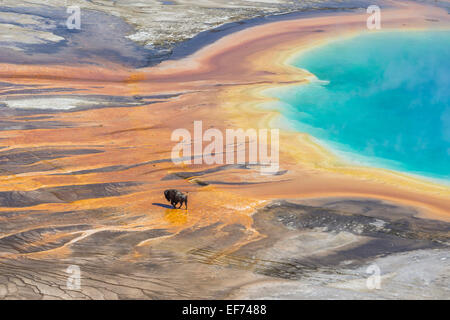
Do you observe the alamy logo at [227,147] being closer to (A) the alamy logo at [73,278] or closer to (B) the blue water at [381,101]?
(B) the blue water at [381,101]

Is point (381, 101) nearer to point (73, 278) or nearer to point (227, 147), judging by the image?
point (227, 147)

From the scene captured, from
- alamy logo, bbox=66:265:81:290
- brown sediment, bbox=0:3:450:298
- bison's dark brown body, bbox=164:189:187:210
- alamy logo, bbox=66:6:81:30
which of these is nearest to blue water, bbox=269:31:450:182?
brown sediment, bbox=0:3:450:298

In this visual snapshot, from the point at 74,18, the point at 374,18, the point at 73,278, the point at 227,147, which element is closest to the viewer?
the point at 73,278

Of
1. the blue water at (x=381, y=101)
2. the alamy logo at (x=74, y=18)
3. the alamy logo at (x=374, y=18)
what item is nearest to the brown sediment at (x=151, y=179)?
the blue water at (x=381, y=101)

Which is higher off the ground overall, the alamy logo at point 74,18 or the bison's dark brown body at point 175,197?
the alamy logo at point 74,18

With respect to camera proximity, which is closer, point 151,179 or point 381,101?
point 151,179

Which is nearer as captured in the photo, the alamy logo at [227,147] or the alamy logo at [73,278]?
the alamy logo at [73,278]

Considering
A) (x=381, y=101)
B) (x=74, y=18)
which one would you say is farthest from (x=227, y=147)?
(x=74, y=18)
